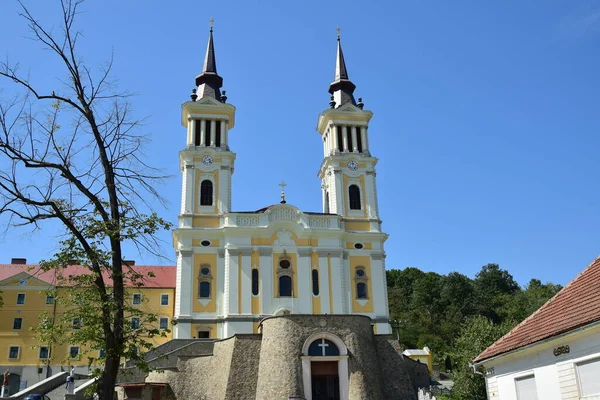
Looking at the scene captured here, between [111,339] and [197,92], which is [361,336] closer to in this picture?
[111,339]

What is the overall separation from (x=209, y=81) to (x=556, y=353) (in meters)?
40.0

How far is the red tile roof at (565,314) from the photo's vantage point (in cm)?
1455

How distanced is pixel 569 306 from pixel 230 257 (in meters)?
29.8

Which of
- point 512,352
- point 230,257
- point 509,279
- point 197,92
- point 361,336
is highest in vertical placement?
point 197,92

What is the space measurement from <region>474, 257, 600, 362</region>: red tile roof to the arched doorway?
1331cm

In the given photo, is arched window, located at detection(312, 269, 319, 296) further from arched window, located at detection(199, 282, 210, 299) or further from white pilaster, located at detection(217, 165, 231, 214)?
white pilaster, located at detection(217, 165, 231, 214)

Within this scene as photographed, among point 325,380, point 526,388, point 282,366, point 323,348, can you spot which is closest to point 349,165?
point 323,348

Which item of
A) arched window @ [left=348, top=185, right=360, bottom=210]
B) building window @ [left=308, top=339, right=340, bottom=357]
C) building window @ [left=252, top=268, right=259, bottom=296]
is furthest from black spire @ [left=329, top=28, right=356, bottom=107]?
building window @ [left=308, top=339, right=340, bottom=357]

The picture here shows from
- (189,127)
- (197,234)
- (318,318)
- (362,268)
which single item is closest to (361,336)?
(318,318)

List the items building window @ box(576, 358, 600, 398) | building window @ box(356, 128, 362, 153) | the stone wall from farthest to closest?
1. building window @ box(356, 128, 362, 153)
2. the stone wall
3. building window @ box(576, 358, 600, 398)

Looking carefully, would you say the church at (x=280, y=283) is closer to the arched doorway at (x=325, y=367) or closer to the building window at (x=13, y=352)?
the arched doorway at (x=325, y=367)

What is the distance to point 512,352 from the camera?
16891 millimetres

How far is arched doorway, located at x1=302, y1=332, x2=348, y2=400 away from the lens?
3056 centimetres

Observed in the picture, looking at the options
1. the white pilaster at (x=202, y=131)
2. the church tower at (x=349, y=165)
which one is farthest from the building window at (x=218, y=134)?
the church tower at (x=349, y=165)
